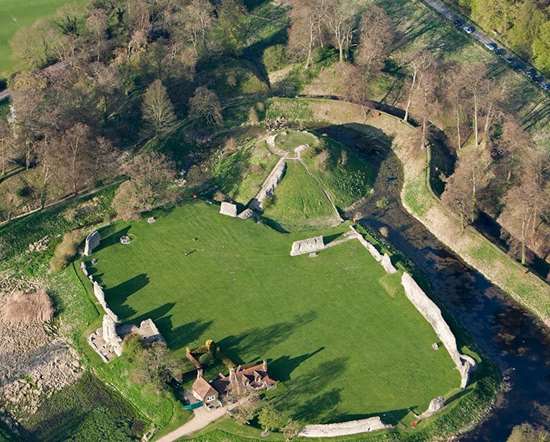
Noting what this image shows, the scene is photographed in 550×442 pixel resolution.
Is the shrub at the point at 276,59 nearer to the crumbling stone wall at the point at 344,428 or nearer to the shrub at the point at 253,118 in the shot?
the shrub at the point at 253,118

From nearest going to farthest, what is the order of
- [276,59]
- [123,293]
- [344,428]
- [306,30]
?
[344,428] → [123,293] → [306,30] → [276,59]

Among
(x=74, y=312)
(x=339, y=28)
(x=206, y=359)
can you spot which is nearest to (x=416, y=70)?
(x=339, y=28)

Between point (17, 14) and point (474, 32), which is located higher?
point (17, 14)

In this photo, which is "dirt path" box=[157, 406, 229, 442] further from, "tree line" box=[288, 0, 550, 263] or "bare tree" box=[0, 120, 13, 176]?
"bare tree" box=[0, 120, 13, 176]

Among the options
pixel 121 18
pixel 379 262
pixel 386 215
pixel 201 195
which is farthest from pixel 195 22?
pixel 379 262

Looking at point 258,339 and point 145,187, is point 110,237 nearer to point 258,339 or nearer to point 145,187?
point 145,187

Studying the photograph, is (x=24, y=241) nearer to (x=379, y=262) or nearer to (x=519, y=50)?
(x=379, y=262)
